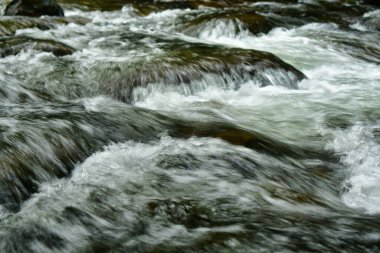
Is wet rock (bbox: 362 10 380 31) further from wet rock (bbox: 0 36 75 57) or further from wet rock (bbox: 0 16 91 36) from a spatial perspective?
wet rock (bbox: 0 36 75 57)

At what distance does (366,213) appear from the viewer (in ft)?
12.1

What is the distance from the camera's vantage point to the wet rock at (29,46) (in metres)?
8.36

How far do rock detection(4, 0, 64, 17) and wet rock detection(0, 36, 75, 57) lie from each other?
3.95 meters

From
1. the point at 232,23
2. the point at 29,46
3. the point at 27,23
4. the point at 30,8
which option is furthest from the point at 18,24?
the point at 232,23

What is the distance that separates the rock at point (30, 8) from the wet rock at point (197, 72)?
19.1 feet

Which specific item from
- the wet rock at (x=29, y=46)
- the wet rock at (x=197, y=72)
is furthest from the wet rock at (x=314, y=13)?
the wet rock at (x=29, y=46)

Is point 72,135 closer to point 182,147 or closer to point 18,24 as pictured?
point 182,147

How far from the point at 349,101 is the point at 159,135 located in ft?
11.1

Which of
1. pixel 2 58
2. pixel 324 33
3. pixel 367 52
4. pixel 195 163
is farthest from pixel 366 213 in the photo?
pixel 324 33

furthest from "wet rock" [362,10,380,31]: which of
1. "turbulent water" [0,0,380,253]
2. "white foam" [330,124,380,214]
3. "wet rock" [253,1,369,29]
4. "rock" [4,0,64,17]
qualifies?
"rock" [4,0,64,17]

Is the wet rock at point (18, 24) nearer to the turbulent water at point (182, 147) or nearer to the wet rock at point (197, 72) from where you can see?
the turbulent water at point (182, 147)

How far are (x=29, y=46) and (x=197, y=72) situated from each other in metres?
3.15

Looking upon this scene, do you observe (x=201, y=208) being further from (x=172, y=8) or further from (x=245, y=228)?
(x=172, y=8)

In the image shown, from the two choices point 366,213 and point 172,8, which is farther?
point 172,8
